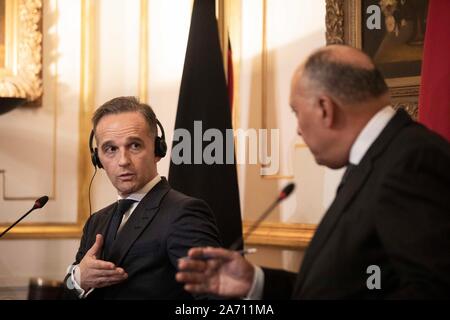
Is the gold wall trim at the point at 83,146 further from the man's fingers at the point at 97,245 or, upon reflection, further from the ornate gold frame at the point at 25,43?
the man's fingers at the point at 97,245

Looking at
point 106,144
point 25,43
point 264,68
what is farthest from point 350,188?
point 25,43

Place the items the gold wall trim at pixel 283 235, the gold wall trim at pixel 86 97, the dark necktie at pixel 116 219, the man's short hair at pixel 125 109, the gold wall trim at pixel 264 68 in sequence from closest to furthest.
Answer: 1. the dark necktie at pixel 116 219
2. the man's short hair at pixel 125 109
3. the gold wall trim at pixel 283 235
4. the gold wall trim at pixel 264 68
5. the gold wall trim at pixel 86 97

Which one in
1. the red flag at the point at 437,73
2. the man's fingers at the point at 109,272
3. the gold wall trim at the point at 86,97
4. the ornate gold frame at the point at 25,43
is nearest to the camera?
the man's fingers at the point at 109,272

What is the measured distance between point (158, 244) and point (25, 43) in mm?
2604

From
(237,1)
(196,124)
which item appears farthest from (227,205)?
(237,1)

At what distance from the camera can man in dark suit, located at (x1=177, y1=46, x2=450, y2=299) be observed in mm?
1546

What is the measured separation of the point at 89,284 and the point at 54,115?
96.1 inches

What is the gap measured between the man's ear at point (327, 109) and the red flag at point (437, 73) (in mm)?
1437

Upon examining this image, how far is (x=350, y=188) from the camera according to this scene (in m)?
1.76

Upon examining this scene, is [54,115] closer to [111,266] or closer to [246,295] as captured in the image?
[111,266]

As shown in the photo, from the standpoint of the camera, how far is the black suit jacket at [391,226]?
1.53m

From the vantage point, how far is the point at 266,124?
426 centimetres

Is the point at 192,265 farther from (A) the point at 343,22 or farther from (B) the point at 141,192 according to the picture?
(A) the point at 343,22

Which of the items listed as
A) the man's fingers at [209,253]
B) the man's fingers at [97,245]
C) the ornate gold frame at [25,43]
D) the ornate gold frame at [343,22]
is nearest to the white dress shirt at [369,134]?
the man's fingers at [209,253]
